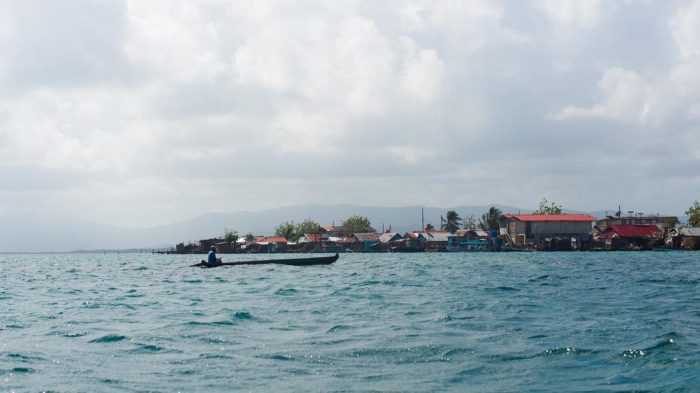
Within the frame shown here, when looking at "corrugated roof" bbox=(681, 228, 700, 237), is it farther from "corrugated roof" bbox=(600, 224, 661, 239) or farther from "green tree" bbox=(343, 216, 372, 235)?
"green tree" bbox=(343, 216, 372, 235)

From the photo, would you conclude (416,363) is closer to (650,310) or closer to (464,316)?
(464,316)

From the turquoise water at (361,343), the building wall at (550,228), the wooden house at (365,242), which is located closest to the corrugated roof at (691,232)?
the building wall at (550,228)

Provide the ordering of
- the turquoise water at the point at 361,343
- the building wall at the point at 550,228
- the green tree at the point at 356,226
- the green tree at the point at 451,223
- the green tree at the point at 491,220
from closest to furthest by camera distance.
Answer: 1. the turquoise water at the point at 361,343
2. the building wall at the point at 550,228
3. the green tree at the point at 491,220
4. the green tree at the point at 451,223
5. the green tree at the point at 356,226

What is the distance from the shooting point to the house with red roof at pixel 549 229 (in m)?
129

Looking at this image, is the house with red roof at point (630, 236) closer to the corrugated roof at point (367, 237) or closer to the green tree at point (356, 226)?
the corrugated roof at point (367, 237)

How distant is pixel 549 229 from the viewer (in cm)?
13150

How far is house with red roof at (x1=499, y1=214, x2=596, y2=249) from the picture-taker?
12862cm

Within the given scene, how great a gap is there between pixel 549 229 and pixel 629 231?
47.0ft

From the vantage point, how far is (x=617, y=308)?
2456cm

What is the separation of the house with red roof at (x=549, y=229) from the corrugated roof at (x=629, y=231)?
3626mm

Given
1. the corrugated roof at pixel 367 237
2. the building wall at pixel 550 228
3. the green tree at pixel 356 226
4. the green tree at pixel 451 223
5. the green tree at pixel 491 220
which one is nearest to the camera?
the building wall at pixel 550 228

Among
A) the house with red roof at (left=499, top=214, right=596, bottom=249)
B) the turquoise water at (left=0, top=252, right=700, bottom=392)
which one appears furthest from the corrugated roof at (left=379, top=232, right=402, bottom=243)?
the turquoise water at (left=0, top=252, right=700, bottom=392)

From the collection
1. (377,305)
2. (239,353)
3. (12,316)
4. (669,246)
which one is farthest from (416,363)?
(669,246)

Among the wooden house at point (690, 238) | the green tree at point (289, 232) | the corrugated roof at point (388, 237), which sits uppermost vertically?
the green tree at point (289, 232)
